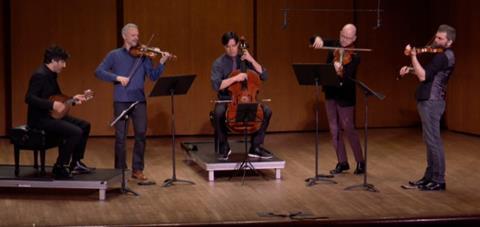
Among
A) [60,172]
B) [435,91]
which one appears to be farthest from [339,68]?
[60,172]

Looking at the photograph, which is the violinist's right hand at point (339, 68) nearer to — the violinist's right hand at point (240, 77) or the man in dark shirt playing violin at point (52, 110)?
the violinist's right hand at point (240, 77)

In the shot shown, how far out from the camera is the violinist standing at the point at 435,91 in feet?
22.3

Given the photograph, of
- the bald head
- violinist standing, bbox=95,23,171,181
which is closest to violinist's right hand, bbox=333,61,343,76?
the bald head

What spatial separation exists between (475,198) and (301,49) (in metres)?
4.57

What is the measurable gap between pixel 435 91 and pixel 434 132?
1.20 ft

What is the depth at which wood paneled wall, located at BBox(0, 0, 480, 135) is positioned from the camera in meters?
10.4

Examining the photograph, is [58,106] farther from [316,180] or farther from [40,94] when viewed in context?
[316,180]

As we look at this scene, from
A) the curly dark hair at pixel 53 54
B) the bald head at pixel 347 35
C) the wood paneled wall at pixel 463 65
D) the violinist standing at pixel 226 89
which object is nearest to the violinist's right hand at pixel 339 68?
the bald head at pixel 347 35

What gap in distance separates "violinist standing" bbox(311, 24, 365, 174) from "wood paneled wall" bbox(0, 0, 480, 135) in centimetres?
298

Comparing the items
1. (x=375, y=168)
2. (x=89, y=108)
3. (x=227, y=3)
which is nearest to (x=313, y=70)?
(x=375, y=168)

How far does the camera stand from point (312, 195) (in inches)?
275

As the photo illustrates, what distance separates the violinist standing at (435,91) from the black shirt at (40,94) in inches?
119

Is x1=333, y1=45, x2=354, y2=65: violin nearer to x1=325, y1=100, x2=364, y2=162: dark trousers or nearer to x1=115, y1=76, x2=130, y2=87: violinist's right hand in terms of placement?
x1=325, y1=100, x2=364, y2=162: dark trousers

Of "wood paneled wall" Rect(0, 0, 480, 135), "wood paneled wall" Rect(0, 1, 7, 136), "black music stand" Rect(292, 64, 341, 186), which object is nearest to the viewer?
"black music stand" Rect(292, 64, 341, 186)
